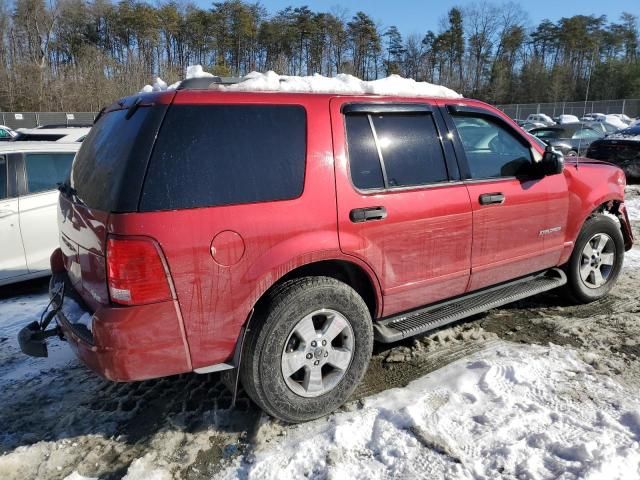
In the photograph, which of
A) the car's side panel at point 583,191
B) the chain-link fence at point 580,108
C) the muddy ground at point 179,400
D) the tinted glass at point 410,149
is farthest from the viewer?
the chain-link fence at point 580,108

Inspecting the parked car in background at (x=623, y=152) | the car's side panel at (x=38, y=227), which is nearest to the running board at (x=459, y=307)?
the car's side panel at (x=38, y=227)

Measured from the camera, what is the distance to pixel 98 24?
63188 millimetres

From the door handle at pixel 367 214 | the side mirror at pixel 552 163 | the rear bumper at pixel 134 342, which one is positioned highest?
the side mirror at pixel 552 163

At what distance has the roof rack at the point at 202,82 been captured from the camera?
9.12 feet

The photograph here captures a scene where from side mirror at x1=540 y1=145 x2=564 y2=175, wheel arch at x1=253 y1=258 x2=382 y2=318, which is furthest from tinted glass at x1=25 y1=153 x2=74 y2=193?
side mirror at x1=540 y1=145 x2=564 y2=175

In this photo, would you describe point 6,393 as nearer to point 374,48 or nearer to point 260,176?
point 260,176

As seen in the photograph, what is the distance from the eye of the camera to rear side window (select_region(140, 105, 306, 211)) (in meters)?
2.54

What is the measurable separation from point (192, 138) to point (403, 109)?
4.90 ft

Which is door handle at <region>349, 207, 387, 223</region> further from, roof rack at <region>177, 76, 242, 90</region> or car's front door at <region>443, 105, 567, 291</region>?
roof rack at <region>177, 76, 242, 90</region>

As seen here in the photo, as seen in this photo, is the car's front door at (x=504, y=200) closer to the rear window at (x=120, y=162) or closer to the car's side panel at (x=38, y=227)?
the rear window at (x=120, y=162)

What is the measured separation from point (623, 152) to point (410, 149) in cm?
1099

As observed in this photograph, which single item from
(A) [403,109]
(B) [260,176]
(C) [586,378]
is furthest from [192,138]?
(C) [586,378]

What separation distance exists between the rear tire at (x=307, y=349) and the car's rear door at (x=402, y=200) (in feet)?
1.00

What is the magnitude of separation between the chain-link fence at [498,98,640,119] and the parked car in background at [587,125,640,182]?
37.5 meters
